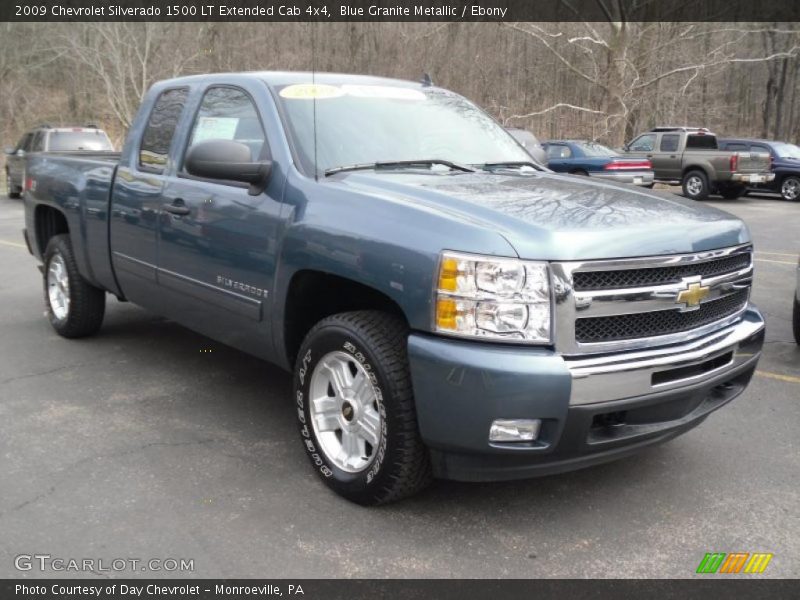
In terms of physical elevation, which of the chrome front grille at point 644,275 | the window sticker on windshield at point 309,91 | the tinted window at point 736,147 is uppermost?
the window sticker on windshield at point 309,91

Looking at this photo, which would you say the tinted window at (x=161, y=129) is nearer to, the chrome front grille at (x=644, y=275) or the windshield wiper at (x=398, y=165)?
the windshield wiper at (x=398, y=165)

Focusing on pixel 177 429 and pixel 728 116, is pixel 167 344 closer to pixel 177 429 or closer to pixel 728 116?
pixel 177 429

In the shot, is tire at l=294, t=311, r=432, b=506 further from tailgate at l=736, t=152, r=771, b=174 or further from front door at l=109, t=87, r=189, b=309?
tailgate at l=736, t=152, r=771, b=174

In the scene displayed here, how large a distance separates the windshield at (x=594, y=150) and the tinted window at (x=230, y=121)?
16565mm

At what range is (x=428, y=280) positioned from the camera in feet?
9.61

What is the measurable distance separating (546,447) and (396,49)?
24.8 metres

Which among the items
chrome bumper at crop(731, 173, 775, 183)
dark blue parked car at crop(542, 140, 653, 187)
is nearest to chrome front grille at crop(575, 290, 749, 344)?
dark blue parked car at crop(542, 140, 653, 187)

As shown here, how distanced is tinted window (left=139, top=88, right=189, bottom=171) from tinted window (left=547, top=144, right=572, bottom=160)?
1616cm

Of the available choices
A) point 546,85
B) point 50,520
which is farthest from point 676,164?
point 50,520

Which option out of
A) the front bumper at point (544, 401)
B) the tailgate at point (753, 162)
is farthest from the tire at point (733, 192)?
the front bumper at point (544, 401)

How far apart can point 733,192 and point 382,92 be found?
1881 centimetres

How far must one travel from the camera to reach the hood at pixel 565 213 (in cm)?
292

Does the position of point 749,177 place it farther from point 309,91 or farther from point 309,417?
point 309,417

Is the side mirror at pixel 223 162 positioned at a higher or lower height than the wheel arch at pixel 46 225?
higher
